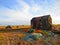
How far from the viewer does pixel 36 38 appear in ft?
63.2

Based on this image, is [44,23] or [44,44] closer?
[44,44]

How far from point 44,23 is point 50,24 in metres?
1.57

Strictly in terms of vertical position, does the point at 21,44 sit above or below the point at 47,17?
below

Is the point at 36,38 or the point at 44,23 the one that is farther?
the point at 44,23

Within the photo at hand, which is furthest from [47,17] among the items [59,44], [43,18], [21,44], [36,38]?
[21,44]

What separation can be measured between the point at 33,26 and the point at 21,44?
2799 centimetres

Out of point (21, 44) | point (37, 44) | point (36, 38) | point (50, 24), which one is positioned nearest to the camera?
point (21, 44)

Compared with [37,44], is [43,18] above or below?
above

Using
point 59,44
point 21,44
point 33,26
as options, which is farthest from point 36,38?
point 33,26

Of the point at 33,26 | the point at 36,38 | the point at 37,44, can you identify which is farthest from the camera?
the point at 33,26

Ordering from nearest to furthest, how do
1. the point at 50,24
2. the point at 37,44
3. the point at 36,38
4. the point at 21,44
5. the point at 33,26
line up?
the point at 21,44 → the point at 37,44 → the point at 36,38 → the point at 50,24 → the point at 33,26

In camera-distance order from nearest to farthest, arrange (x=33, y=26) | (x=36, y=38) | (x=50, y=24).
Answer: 1. (x=36, y=38)
2. (x=50, y=24)
3. (x=33, y=26)

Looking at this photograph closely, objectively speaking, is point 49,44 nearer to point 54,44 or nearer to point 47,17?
point 54,44

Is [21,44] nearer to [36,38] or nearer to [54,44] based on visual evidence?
[54,44]
